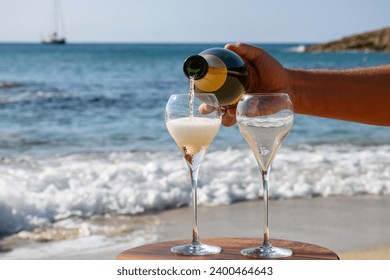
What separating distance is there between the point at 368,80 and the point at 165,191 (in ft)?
12.1

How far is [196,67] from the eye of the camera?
216 cm

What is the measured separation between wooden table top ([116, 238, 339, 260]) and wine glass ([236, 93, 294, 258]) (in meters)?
0.05

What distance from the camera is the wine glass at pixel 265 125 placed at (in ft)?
6.39

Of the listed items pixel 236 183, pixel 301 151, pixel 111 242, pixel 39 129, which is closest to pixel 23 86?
pixel 39 129

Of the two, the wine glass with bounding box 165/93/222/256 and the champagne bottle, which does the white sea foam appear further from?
the wine glass with bounding box 165/93/222/256

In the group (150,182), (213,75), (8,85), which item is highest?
(8,85)

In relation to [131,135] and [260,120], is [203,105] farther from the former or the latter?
[131,135]

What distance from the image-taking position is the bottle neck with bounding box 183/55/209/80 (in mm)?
2135

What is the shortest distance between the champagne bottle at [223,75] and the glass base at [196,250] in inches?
19.6

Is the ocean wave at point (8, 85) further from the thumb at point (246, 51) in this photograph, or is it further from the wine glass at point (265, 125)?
the wine glass at point (265, 125)

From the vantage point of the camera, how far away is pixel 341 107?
2.59m

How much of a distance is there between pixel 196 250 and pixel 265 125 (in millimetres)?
403

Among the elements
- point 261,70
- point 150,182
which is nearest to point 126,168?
point 150,182

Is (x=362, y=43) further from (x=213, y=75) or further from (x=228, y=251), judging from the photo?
(x=228, y=251)
